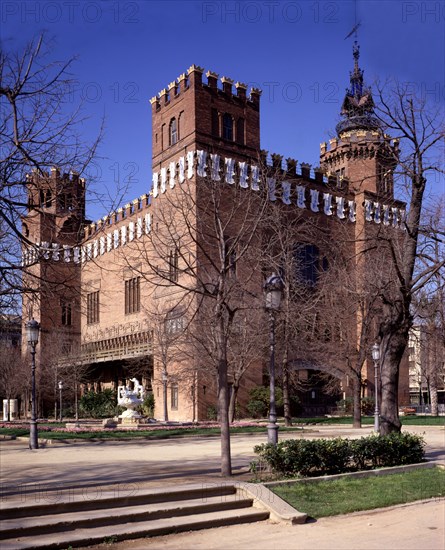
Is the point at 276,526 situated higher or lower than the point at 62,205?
lower

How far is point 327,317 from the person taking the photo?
115ft

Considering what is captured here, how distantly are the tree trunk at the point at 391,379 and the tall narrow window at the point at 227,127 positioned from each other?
86.8ft

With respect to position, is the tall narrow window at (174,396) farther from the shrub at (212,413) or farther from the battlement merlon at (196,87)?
the battlement merlon at (196,87)

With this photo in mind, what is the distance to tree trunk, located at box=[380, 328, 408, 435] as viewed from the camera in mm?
16391

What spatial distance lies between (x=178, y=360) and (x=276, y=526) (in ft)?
80.7

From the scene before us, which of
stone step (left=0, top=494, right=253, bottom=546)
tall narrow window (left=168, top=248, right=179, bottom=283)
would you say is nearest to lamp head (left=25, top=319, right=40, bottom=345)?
tall narrow window (left=168, top=248, right=179, bottom=283)

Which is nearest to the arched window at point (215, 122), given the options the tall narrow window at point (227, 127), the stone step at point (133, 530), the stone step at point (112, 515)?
the tall narrow window at point (227, 127)

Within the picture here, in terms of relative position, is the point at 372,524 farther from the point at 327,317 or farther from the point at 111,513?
the point at 327,317

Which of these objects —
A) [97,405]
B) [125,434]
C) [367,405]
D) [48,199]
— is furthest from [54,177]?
[367,405]

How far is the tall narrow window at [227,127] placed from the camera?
40969 millimetres

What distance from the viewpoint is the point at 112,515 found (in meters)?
9.53

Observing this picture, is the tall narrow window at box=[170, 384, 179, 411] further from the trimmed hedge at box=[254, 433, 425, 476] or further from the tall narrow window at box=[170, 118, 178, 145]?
the trimmed hedge at box=[254, 433, 425, 476]

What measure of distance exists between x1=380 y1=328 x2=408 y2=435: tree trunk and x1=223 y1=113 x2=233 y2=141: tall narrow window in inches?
1042

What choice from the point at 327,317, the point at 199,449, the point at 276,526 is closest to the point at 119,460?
the point at 199,449
